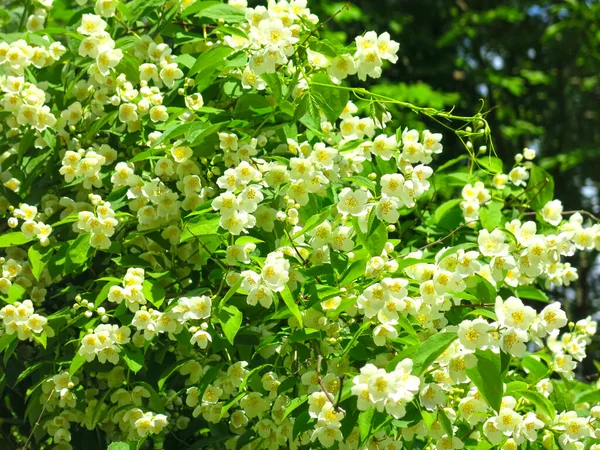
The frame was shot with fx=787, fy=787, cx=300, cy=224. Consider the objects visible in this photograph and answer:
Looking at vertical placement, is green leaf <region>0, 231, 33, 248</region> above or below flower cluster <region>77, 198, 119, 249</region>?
below

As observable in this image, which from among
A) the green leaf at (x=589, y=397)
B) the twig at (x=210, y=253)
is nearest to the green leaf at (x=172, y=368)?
the twig at (x=210, y=253)

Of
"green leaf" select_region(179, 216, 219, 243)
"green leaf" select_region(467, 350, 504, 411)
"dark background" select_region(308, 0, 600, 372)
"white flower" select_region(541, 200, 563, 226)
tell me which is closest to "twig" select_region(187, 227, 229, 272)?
"green leaf" select_region(179, 216, 219, 243)

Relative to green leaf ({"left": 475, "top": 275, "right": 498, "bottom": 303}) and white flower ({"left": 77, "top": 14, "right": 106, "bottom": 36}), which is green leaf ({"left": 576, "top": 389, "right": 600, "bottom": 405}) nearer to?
green leaf ({"left": 475, "top": 275, "right": 498, "bottom": 303})

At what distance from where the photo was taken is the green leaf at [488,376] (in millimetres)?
1306

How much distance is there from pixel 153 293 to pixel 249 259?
0.67 ft

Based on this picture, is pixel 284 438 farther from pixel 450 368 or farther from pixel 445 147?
pixel 445 147

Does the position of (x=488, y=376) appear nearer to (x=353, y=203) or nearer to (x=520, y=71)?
(x=353, y=203)

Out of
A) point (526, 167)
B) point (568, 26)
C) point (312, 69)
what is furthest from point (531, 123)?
point (312, 69)

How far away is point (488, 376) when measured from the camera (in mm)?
1319

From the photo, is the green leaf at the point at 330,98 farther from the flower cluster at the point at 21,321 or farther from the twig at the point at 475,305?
the flower cluster at the point at 21,321

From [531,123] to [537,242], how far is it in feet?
21.2

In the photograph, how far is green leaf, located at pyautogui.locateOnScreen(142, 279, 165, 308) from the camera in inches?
60.4

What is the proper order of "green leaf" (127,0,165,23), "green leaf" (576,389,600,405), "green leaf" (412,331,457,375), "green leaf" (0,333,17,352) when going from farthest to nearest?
1. "green leaf" (576,389,600,405)
2. "green leaf" (127,0,165,23)
3. "green leaf" (0,333,17,352)
4. "green leaf" (412,331,457,375)

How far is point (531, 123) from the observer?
759cm
